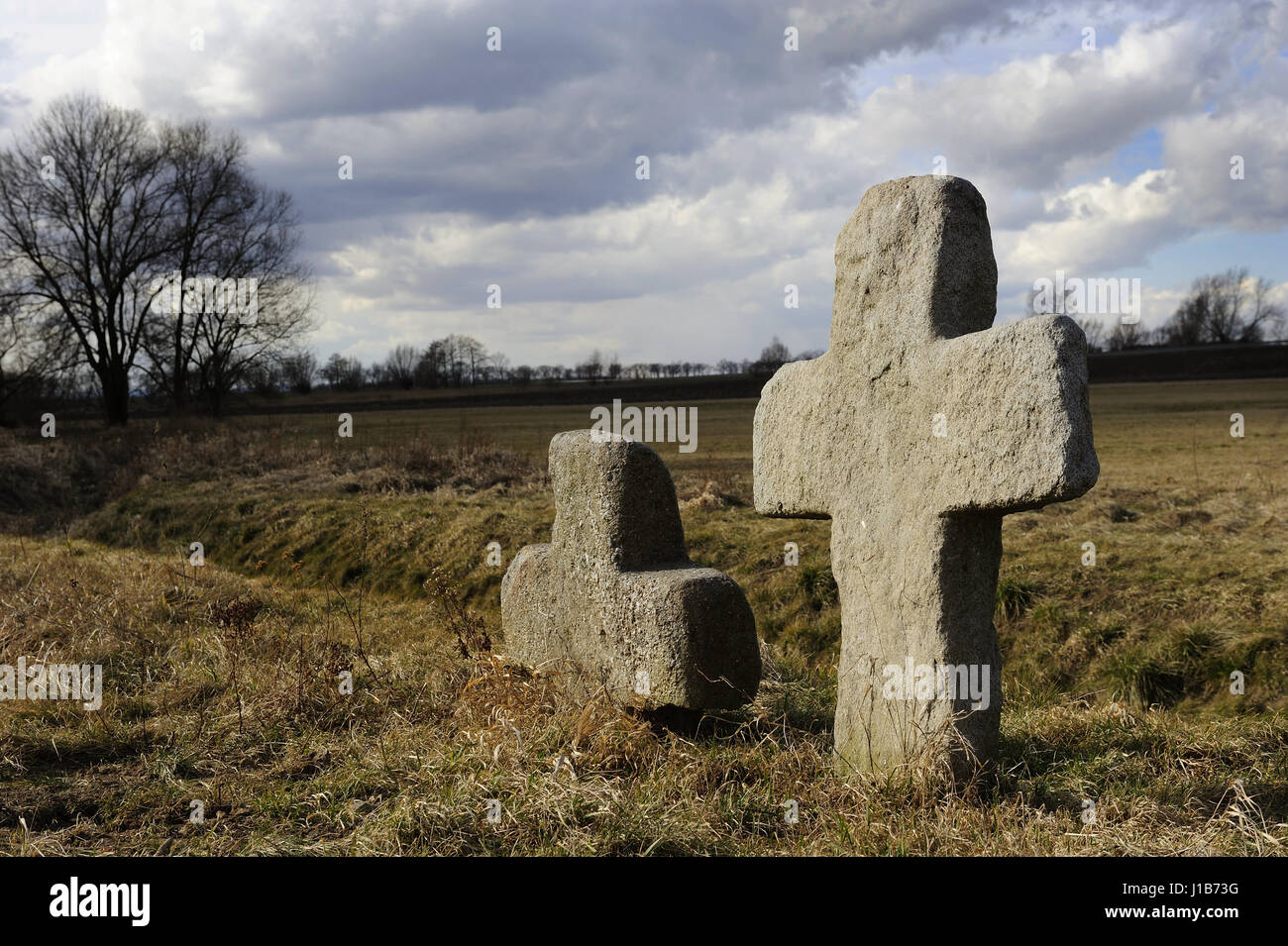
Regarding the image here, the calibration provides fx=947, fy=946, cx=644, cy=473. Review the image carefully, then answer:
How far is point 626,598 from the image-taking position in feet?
16.7

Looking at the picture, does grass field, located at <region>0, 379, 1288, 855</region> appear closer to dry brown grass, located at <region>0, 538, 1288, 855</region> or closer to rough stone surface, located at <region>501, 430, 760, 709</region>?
dry brown grass, located at <region>0, 538, 1288, 855</region>

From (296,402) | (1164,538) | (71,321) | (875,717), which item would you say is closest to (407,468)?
(1164,538)

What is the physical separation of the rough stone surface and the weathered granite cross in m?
0.68

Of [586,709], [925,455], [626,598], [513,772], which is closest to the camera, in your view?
[925,455]

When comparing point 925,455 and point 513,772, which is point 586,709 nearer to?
point 513,772

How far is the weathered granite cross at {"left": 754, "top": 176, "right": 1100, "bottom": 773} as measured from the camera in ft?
12.0

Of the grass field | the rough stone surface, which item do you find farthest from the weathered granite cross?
the rough stone surface

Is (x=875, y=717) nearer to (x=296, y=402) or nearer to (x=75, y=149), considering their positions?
(x=75, y=149)

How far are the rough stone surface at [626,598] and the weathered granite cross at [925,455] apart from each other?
68cm

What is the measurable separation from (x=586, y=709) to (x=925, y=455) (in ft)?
6.92

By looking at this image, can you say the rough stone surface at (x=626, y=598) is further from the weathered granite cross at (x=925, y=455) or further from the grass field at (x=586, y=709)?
the weathered granite cross at (x=925, y=455)

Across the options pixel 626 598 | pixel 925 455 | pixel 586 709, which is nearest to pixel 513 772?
pixel 586 709

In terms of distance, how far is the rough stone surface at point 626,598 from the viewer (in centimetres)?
481

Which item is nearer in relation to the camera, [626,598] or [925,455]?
[925,455]
